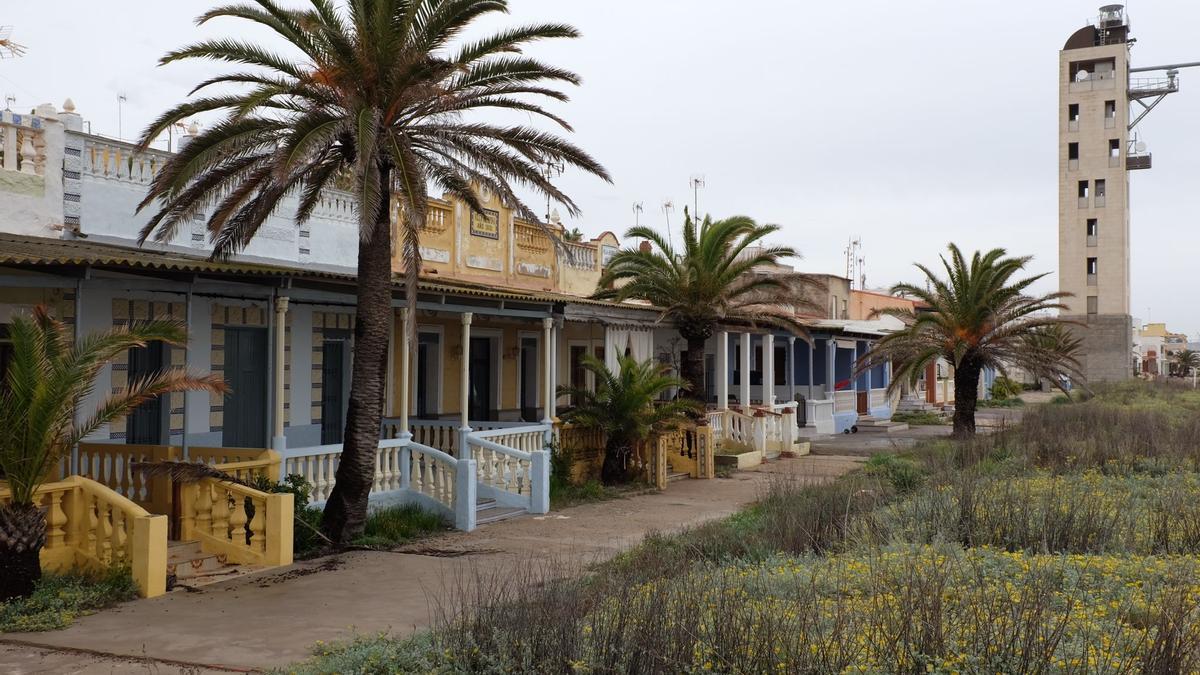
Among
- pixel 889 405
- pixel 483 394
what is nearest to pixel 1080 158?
pixel 889 405

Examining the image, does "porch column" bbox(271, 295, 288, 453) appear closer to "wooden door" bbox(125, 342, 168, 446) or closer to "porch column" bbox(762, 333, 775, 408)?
"wooden door" bbox(125, 342, 168, 446)

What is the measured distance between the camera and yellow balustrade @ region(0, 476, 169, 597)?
356 inches

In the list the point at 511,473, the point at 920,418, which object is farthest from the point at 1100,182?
the point at 511,473

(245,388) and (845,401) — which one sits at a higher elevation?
(245,388)

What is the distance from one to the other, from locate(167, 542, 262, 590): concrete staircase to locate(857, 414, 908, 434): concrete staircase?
2482 cm

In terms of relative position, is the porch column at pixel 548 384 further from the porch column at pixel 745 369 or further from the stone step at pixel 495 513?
the porch column at pixel 745 369

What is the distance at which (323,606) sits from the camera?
29.0ft

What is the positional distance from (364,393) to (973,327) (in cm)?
1760

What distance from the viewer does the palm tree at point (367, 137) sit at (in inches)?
434

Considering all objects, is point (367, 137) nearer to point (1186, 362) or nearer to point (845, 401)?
point (845, 401)

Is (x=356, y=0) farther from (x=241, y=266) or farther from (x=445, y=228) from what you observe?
(x=445, y=228)

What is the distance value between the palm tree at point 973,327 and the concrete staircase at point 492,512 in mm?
13379

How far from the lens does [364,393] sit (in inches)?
465

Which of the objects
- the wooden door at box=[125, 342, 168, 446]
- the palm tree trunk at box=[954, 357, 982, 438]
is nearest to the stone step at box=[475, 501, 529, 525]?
the wooden door at box=[125, 342, 168, 446]
